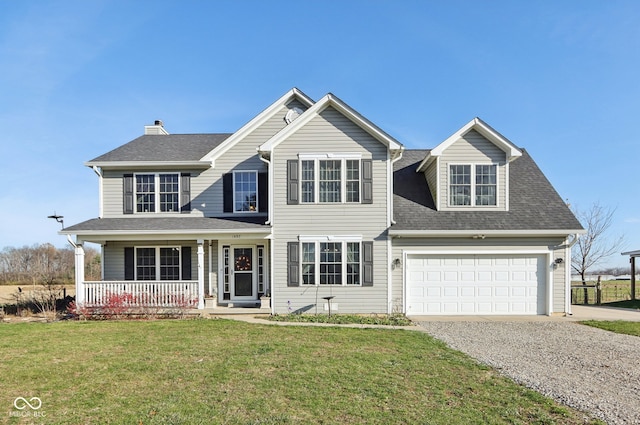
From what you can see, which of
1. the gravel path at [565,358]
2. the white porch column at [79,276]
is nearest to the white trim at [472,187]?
the gravel path at [565,358]

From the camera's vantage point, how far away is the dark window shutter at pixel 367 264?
43.4 ft

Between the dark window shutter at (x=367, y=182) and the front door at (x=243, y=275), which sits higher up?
the dark window shutter at (x=367, y=182)

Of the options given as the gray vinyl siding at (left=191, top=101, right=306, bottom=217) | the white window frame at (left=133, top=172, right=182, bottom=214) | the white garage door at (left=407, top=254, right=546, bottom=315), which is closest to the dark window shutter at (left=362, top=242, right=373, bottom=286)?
the white garage door at (left=407, top=254, right=546, bottom=315)

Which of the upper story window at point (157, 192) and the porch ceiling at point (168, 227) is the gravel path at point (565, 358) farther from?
the upper story window at point (157, 192)

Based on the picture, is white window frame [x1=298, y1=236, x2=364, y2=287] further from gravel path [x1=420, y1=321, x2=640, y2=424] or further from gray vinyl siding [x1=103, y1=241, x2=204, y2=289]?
gray vinyl siding [x1=103, y1=241, x2=204, y2=289]

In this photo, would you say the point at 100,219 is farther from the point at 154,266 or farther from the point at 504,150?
the point at 504,150

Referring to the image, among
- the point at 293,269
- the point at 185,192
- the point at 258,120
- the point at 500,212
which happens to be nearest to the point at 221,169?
the point at 185,192

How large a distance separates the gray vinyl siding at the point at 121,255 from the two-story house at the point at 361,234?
0.23 ft

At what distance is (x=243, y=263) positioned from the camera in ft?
48.6

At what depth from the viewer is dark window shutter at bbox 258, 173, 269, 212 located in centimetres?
1476

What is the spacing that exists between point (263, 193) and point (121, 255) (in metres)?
5.82

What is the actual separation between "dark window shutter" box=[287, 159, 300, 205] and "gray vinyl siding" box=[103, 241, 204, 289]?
392cm

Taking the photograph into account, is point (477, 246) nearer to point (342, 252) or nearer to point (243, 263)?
point (342, 252)

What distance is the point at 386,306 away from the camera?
523 inches
